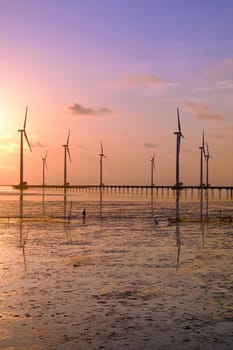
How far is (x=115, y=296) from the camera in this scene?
17.6 m

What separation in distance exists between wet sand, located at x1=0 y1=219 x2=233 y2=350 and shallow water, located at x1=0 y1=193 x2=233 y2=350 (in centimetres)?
3

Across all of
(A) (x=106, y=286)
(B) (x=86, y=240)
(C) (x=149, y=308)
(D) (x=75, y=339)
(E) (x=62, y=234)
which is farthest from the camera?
(E) (x=62, y=234)

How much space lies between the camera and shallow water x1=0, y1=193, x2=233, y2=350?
12977mm

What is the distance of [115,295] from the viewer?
17781 millimetres

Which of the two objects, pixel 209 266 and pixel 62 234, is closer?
pixel 209 266

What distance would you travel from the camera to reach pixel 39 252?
28.9 meters

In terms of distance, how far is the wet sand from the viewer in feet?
42.5

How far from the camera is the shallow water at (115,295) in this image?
1298 cm

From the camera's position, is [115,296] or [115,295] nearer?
[115,296]

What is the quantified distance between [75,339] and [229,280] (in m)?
9.62

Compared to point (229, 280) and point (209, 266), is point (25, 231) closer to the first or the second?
point (209, 266)

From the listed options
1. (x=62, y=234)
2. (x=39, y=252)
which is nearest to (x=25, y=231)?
(x=62, y=234)

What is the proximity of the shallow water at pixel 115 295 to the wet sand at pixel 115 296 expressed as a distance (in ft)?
0.09

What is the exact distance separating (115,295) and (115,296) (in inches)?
6.8
